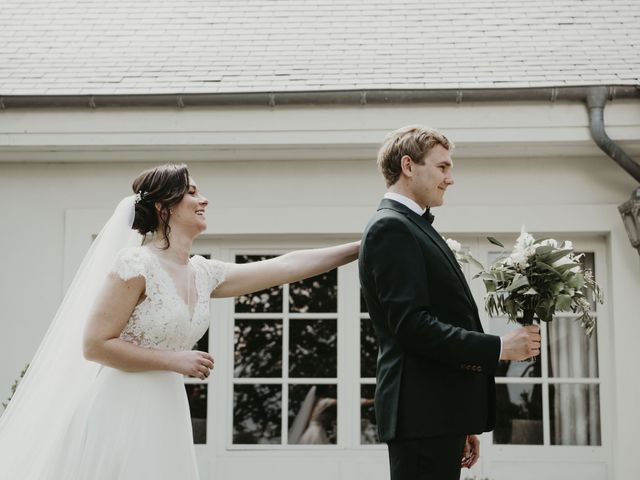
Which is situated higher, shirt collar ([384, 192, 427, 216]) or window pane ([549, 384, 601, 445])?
shirt collar ([384, 192, 427, 216])

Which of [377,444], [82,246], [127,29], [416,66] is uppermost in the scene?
[127,29]

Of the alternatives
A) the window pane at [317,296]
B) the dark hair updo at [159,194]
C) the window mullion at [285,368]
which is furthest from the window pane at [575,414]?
the dark hair updo at [159,194]

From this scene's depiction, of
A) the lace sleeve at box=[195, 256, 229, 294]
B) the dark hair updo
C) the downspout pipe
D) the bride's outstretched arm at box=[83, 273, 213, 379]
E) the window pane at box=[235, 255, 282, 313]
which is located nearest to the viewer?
the bride's outstretched arm at box=[83, 273, 213, 379]

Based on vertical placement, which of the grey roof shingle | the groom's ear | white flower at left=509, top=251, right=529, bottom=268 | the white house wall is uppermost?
the grey roof shingle

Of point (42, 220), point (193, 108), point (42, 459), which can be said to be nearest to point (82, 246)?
point (42, 220)

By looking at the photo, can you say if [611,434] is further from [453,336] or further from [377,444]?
[453,336]

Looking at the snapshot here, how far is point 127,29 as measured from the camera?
758 cm

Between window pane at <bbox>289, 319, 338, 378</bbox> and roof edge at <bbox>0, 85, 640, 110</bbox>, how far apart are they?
1.57 meters

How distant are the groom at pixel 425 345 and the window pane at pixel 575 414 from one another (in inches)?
123

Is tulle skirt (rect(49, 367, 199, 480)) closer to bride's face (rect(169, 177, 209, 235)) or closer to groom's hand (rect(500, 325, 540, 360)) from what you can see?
bride's face (rect(169, 177, 209, 235))

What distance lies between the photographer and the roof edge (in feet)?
19.4

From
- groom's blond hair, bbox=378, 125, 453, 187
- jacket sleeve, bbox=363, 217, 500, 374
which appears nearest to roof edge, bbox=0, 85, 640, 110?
groom's blond hair, bbox=378, 125, 453, 187

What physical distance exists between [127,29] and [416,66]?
2576 millimetres

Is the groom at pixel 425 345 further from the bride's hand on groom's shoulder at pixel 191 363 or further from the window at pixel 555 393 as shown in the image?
the window at pixel 555 393
